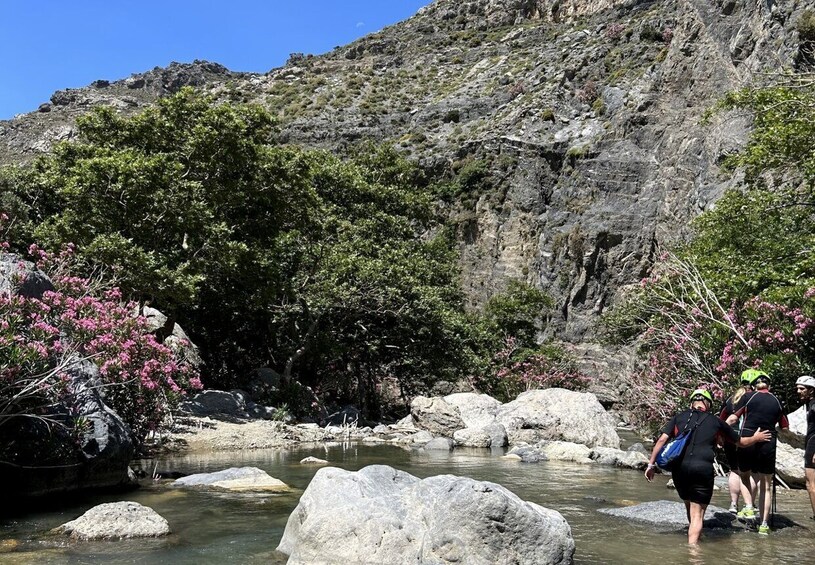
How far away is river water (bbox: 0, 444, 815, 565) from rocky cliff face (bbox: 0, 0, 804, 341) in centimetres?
1633

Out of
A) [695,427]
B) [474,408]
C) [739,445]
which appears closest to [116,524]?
[695,427]

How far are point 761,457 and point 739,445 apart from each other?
64 cm

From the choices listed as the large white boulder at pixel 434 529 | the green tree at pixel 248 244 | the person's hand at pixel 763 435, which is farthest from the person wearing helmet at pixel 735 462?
the green tree at pixel 248 244

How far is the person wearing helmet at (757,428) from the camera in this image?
8508 millimetres

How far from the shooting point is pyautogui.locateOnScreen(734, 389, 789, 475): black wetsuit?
8.52 metres

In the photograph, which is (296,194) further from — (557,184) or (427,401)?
(557,184)

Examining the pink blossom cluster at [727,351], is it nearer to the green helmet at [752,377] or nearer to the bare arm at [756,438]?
the green helmet at [752,377]

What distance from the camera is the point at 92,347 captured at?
39.5 ft

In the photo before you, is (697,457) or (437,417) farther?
(437,417)

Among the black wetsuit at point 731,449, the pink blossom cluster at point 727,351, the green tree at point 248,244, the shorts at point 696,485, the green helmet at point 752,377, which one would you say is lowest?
the shorts at point 696,485

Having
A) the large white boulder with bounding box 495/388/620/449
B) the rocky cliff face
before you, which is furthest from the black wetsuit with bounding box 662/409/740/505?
Answer: the rocky cliff face

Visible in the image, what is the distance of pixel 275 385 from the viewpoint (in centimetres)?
2614

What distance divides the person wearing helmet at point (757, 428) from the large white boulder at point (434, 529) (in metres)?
3.22

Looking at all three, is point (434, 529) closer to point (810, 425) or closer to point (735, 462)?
point (735, 462)
